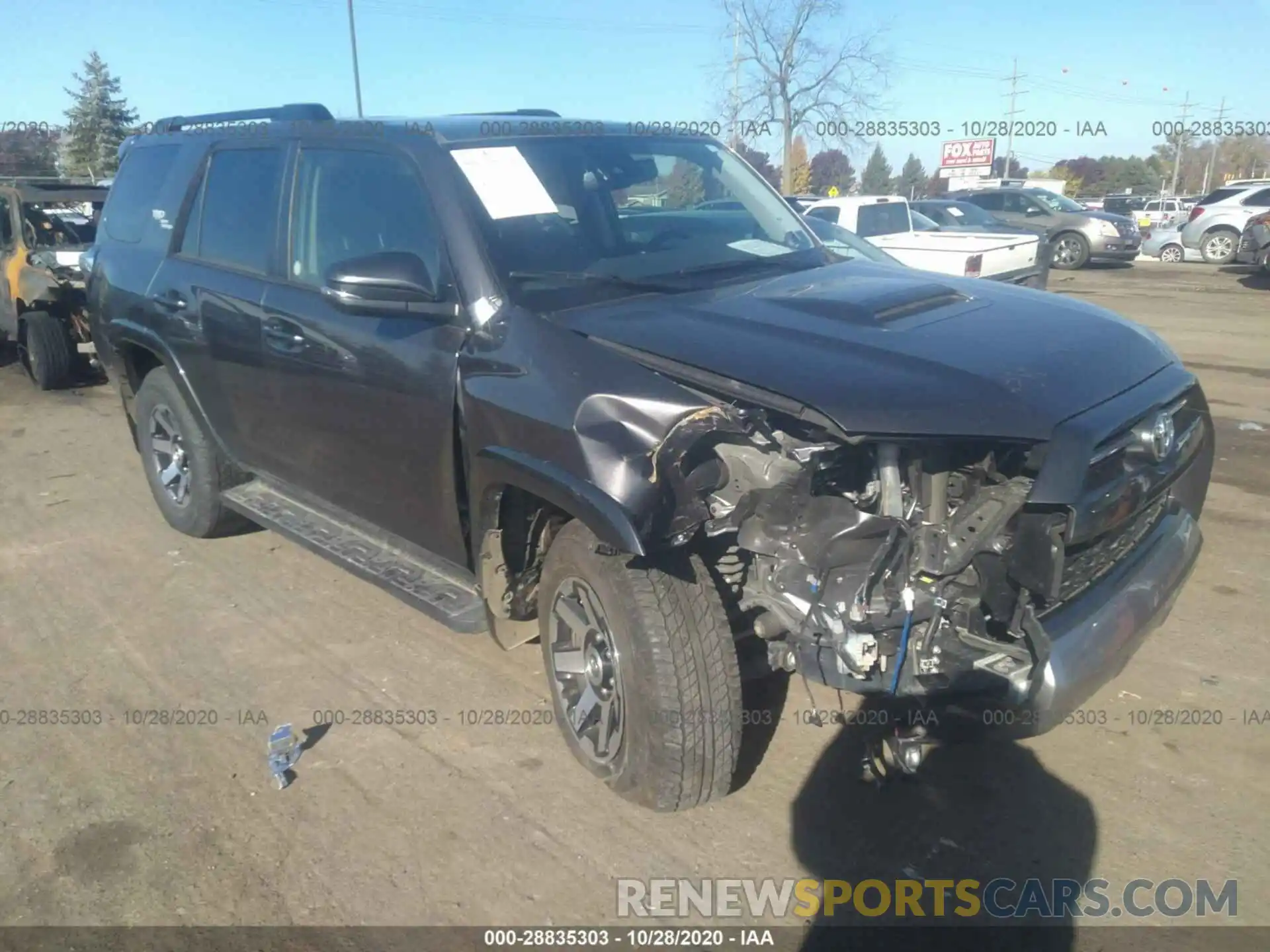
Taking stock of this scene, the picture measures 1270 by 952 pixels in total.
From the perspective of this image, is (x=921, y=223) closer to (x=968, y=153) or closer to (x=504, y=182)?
(x=504, y=182)

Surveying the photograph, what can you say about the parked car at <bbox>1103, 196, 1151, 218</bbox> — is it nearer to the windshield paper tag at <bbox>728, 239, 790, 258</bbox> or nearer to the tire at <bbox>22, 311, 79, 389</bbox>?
the tire at <bbox>22, 311, 79, 389</bbox>

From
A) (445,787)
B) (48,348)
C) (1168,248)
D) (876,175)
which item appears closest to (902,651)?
(445,787)

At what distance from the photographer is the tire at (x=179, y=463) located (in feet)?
16.9

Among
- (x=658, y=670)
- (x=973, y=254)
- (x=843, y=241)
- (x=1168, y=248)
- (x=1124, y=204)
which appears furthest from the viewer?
(x=1124, y=204)

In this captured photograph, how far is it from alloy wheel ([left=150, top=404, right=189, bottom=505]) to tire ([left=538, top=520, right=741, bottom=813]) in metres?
3.12

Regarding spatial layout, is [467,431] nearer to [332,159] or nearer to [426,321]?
[426,321]

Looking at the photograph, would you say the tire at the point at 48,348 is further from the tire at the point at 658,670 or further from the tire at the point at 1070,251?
the tire at the point at 1070,251

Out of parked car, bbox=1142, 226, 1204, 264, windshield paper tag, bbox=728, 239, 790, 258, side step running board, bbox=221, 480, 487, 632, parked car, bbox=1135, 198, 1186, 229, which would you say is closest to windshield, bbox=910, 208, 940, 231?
parked car, bbox=1142, 226, 1204, 264

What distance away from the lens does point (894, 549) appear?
2.73 m

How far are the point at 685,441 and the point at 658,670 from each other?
0.67 metres

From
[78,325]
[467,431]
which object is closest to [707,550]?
[467,431]

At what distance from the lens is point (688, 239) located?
383 centimetres

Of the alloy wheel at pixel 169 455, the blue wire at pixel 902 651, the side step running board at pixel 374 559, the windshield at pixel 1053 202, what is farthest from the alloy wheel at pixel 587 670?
the windshield at pixel 1053 202

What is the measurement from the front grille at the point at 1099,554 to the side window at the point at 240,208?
3340 mm
